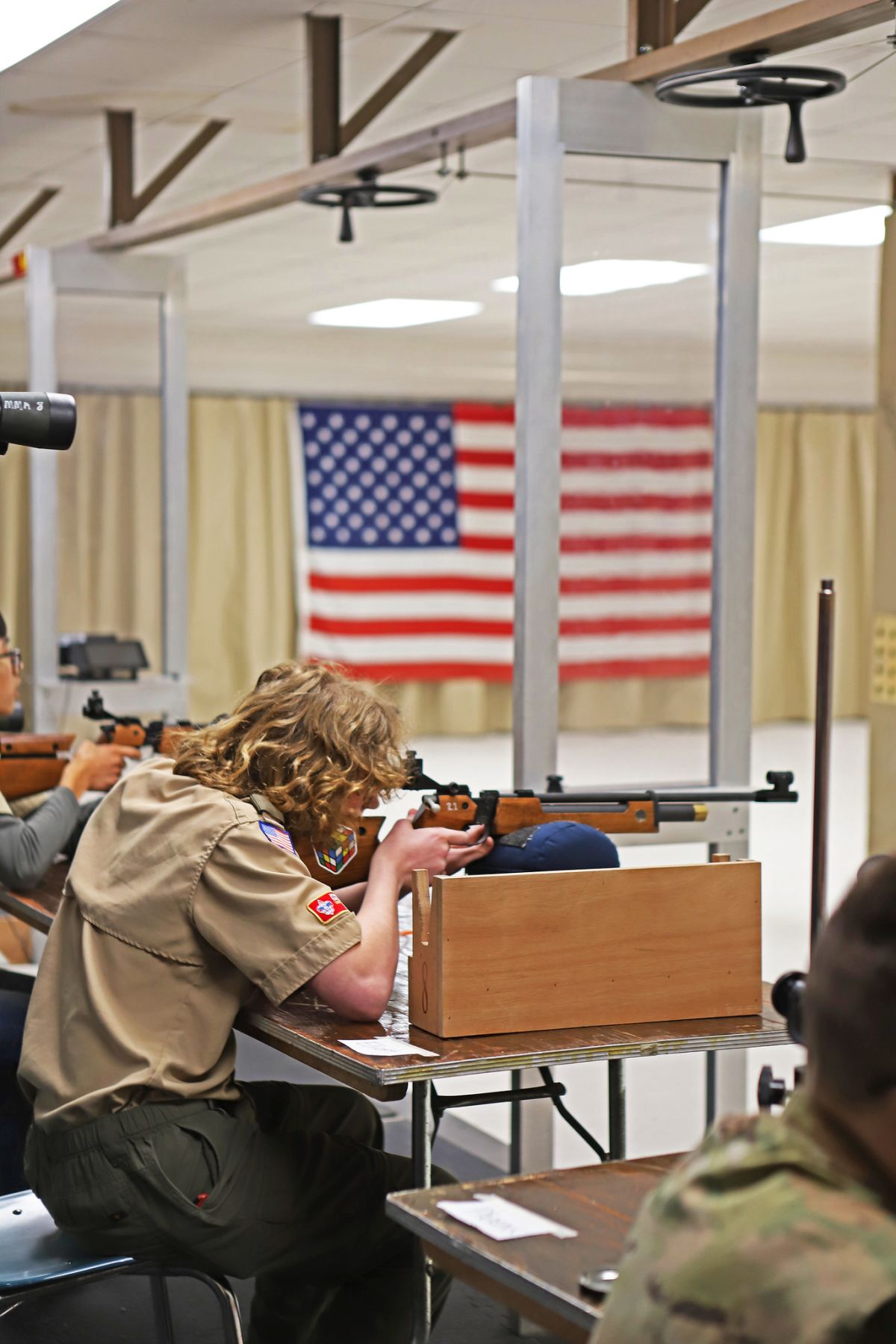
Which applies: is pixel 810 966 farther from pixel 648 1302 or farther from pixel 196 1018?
pixel 196 1018

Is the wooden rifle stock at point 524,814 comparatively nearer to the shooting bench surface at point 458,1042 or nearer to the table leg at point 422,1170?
the shooting bench surface at point 458,1042

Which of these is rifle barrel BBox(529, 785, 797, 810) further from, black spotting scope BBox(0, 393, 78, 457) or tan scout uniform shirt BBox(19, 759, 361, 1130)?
black spotting scope BBox(0, 393, 78, 457)

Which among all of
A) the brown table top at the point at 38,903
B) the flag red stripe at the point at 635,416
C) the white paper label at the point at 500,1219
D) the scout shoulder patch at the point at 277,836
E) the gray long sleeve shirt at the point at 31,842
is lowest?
the brown table top at the point at 38,903

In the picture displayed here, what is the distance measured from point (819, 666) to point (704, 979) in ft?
1.39

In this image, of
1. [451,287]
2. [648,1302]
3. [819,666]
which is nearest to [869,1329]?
[648,1302]

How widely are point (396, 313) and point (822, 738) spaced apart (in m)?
7.25

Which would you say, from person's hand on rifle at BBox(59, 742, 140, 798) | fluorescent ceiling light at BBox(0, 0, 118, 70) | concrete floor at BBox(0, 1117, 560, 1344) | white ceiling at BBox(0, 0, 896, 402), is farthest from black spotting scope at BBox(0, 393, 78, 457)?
fluorescent ceiling light at BBox(0, 0, 118, 70)

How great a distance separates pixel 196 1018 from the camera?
2.01 m

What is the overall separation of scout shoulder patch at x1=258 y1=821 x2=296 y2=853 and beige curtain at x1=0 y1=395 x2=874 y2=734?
7369 millimetres

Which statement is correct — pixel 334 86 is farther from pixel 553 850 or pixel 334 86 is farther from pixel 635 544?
pixel 553 850

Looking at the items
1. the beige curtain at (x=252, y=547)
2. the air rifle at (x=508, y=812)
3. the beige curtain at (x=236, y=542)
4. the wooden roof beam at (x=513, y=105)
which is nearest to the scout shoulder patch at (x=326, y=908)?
the air rifle at (x=508, y=812)

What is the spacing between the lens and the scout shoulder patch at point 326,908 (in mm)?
1965

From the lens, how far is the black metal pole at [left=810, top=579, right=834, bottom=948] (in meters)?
1.88

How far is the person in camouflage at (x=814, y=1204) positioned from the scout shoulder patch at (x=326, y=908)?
1095 mm
